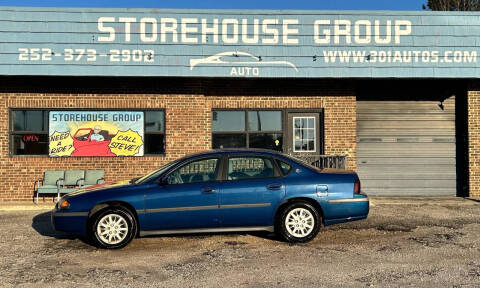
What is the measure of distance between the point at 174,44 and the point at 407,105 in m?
7.04

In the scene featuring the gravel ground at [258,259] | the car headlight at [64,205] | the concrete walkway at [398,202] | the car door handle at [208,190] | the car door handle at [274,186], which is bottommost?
the gravel ground at [258,259]

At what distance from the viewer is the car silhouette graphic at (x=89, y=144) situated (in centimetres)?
1041

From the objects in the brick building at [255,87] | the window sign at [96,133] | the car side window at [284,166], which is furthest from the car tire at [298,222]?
the window sign at [96,133]

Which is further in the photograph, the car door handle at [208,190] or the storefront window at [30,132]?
the storefront window at [30,132]

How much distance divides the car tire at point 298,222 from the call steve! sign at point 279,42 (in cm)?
469

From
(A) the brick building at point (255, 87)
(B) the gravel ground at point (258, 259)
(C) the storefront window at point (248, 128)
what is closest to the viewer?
(B) the gravel ground at point (258, 259)

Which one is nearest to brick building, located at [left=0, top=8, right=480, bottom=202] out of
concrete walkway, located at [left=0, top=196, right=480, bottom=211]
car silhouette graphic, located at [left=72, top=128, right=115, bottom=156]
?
car silhouette graphic, located at [left=72, top=128, right=115, bottom=156]

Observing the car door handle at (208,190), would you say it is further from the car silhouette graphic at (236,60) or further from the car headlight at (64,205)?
the car silhouette graphic at (236,60)

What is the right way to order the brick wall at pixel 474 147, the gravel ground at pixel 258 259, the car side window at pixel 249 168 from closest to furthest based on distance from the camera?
the gravel ground at pixel 258 259, the car side window at pixel 249 168, the brick wall at pixel 474 147

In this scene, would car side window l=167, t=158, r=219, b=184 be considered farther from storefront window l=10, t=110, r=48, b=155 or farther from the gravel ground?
storefront window l=10, t=110, r=48, b=155

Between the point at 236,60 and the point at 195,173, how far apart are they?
4552 millimetres

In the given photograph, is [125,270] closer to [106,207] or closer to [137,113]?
[106,207]

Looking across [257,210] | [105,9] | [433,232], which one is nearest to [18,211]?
[105,9]

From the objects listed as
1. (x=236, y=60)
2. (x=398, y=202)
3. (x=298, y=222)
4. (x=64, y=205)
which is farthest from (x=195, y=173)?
(x=398, y=202)
